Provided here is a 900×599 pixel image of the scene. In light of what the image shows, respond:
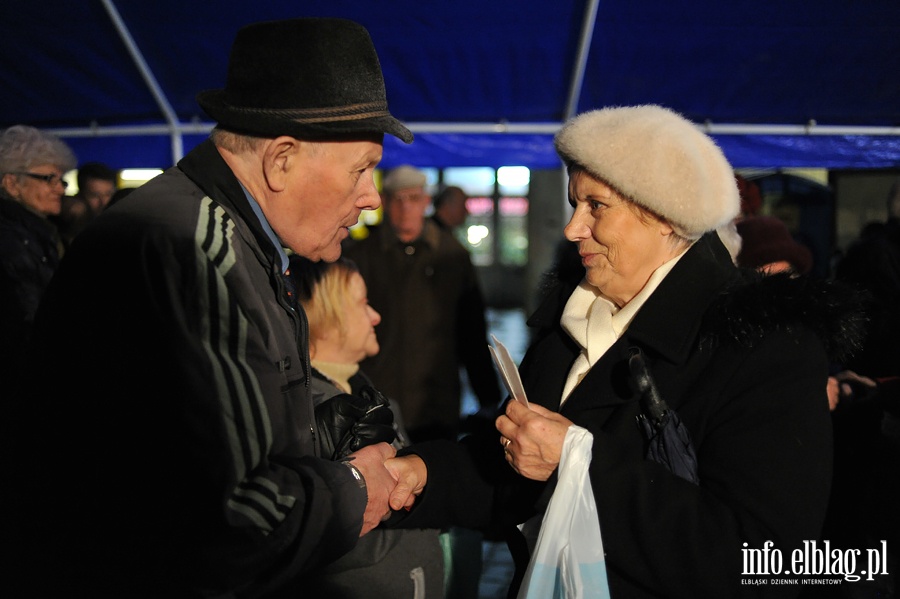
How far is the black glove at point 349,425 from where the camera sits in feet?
7.13

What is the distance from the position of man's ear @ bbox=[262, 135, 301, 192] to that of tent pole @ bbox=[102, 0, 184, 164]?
12.0 feet

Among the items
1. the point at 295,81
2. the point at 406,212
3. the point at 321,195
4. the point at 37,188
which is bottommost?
the point at 406,212

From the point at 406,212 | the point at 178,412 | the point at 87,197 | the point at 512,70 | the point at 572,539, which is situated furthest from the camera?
the point at 87,197

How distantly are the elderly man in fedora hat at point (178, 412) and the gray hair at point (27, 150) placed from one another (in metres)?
3.24

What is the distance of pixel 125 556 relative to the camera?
1488 millimetres

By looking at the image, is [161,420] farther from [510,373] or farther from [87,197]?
[87,197]

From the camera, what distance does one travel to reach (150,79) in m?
5.24

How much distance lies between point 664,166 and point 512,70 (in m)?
3.30

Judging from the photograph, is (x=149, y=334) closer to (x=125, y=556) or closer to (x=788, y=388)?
(x=125, y=556)

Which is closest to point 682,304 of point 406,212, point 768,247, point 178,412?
point 178,412

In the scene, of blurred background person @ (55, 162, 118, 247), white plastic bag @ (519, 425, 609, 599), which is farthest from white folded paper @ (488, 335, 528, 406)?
blurred background person @ (55, 162, 118, 247)

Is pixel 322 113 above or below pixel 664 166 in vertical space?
above

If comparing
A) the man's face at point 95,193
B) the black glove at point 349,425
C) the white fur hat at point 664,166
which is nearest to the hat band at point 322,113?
the white fur hat at point 664,166

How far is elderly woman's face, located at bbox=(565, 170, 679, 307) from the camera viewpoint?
221 cm
